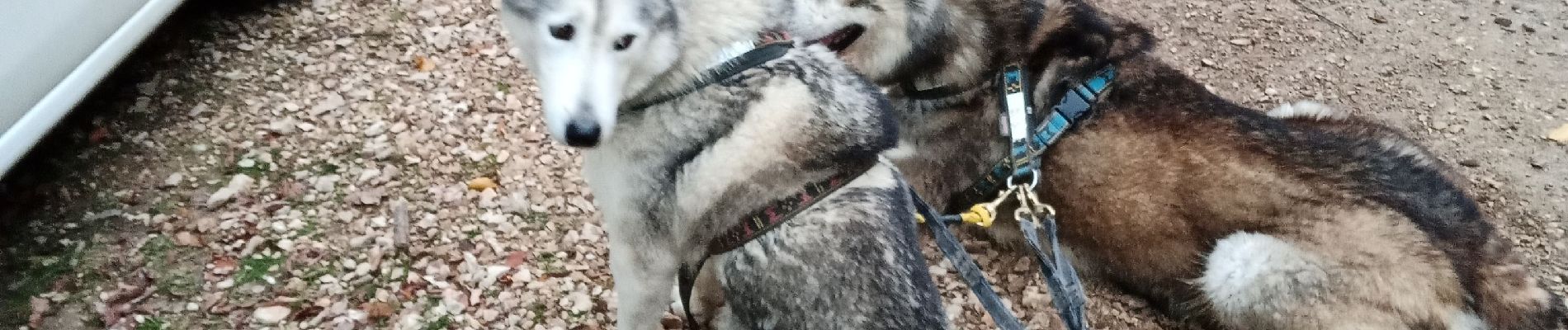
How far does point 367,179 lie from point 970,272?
2.67 meters

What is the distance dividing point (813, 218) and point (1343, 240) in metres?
1.90

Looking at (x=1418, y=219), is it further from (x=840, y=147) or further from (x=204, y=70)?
(x=204, y=70)

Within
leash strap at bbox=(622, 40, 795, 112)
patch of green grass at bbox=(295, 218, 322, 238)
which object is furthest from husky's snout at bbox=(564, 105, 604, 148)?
patch of green grass at bbox=(295, 218, 322, 238)

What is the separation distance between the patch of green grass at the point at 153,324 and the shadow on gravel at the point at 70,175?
1.13 ft

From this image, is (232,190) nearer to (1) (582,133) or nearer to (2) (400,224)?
(2) (400,224)

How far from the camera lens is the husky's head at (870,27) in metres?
2.89

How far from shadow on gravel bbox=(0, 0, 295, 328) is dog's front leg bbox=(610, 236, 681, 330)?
213 cm

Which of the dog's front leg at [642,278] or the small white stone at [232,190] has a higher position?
the dog's front leg at [642,278]

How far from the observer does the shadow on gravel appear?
3.08 metres

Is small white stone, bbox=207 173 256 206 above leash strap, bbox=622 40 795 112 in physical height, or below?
below

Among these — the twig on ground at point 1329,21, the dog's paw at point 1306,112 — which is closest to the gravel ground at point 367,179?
the twig on ground at point 1329,21

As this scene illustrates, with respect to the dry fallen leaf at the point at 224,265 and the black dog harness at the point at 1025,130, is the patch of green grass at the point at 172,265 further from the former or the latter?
the black dog harness at the point at 1025,130

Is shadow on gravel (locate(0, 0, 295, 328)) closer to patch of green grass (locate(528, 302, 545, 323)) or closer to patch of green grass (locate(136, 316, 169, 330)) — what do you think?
patch of green grass (locate(136, 316, 169, 330))

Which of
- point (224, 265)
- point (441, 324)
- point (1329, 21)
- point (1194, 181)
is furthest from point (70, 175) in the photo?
point (1329, 21)
